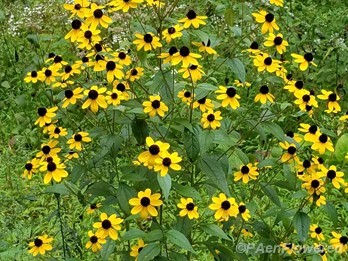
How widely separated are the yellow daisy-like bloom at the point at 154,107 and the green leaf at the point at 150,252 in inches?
14.6

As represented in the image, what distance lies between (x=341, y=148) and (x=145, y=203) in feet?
6.28

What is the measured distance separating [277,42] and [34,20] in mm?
2875

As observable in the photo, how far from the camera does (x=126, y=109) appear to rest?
1.94 m

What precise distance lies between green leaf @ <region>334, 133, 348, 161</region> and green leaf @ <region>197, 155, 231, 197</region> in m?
1.72

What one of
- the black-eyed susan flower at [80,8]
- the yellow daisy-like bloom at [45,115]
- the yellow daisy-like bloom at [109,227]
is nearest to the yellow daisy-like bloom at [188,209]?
the yellow daisy-like bloom at [109,227]

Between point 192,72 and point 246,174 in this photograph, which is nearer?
point 192,72

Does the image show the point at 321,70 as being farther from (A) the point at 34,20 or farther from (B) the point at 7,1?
(B) the point at 7,1

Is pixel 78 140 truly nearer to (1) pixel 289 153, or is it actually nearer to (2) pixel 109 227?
(2) pixel 109 227

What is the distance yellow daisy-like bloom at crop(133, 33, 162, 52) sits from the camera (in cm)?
187

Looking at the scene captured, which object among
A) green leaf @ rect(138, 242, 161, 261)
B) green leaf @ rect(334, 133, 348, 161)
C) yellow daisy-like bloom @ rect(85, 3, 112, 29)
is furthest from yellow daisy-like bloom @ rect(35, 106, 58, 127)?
green leaf @ rect(334, 133, 348, 161)

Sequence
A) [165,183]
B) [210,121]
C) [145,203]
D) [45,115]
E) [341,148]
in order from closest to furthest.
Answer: [165,183], [145,203], [210,121], [45,115], [341,148]

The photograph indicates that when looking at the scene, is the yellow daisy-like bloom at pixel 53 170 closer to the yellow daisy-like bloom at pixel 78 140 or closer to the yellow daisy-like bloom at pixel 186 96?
the yellow daisy-like bloom at pixel 78 140

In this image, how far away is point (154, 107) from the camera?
6.00 ft

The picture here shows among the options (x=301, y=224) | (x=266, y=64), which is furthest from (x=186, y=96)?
(x=301, y=224)
